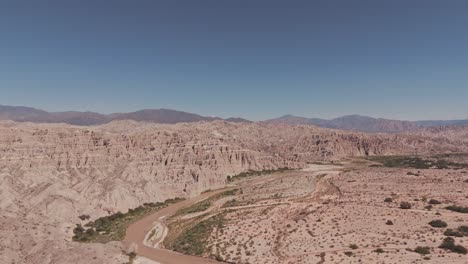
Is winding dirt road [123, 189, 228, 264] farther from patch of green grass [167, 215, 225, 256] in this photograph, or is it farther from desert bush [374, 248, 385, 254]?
desert bush [374, 248, 385, 254]

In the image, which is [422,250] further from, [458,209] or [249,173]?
[249,173]

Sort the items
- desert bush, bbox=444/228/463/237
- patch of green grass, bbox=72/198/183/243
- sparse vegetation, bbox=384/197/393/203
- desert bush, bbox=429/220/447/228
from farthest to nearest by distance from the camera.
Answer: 1. sparse vegetation, bbox=384/197/393/203
2. patch of green grass, bbox=72/198/183/243
3. desert bush, bbox=429/220/447/228
4. desert bush, bbox=444/228/463/237

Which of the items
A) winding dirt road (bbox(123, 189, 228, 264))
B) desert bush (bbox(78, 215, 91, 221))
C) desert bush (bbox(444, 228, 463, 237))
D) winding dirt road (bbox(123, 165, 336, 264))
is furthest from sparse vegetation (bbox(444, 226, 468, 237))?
desert bush (bbox(78, 215, 91, 221))

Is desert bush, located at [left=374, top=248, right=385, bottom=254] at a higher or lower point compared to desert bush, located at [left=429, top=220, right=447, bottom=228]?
lower

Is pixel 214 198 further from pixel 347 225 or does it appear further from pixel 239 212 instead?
pixel 347 225

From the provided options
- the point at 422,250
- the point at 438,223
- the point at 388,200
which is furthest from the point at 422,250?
the point at 388,200

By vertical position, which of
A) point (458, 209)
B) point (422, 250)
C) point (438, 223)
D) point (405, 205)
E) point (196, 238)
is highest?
point (458, 209)

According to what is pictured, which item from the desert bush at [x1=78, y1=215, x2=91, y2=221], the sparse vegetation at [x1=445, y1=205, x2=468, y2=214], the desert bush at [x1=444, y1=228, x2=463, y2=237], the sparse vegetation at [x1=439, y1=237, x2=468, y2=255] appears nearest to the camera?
the sparse vegetation at [x1=439, y1=237, x2=468, y2=255]
